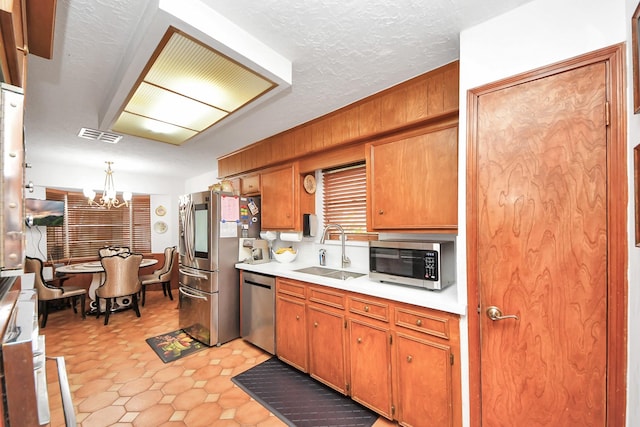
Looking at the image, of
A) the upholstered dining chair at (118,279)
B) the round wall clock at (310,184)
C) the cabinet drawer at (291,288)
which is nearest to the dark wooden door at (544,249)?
the cabinet drawer at (291,288)

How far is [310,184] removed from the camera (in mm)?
3094

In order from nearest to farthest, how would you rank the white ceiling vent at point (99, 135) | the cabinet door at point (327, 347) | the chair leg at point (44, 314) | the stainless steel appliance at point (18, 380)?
the stainless steel appliance at point (18, 380)
the cabinet door at point (327, 347)
the white ceiling vent at point (99, 135)
the chair leg at point (44, 314)

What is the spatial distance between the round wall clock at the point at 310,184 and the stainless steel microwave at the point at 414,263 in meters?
1.18

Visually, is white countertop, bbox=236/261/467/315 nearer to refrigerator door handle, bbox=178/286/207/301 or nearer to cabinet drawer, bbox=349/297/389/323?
cabinet drawer, bbox=349/297/389/323

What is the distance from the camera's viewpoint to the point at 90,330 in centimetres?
351

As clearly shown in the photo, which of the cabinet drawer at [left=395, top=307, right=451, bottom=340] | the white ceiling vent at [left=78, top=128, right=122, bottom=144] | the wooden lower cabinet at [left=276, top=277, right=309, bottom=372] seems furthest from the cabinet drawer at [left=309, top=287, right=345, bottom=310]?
the white ceiling vent at [left=78, top=128, right=122, bottom=144]

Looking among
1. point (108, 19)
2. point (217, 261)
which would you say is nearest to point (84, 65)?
point (108, 19)

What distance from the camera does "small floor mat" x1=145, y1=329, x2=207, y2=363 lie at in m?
2.83

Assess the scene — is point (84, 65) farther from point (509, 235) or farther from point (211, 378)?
point (509, 235)

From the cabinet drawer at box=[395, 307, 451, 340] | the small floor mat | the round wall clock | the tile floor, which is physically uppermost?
the round wall clock

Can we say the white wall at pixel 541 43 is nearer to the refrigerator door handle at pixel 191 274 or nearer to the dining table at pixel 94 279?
the refrigerator door handle at pixel 191 274

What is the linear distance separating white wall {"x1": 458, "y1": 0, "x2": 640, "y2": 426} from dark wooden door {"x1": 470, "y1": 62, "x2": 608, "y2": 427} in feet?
0.27

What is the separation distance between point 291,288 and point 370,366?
96 cm

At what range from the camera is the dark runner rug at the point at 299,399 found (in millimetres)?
1887
